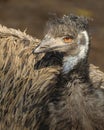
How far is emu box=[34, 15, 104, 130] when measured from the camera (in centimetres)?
459

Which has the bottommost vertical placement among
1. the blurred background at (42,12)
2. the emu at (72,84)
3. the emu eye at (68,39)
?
the emu at (72,84)

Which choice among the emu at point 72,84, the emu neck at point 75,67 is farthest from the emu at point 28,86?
the emu neck at point 75,67

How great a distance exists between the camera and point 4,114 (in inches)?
201

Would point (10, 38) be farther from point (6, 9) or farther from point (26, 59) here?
point (6, 9)

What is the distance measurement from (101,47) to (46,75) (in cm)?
361

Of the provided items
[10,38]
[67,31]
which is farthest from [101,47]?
[67,31]

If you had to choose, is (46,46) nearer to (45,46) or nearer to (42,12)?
(45,46)

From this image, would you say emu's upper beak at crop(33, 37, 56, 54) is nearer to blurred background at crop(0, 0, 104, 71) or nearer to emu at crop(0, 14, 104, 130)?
emu at crop(0, 14, 104, 130)

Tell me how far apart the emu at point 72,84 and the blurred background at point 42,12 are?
3730 millimetres

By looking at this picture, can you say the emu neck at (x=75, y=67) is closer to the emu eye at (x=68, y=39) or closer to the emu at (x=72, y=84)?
the emu at (x=72, y=84)

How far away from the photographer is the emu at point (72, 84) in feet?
15.1

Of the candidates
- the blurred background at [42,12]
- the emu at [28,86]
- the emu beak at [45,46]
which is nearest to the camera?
the emu beak at [45,46]

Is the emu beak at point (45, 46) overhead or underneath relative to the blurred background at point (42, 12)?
underneath

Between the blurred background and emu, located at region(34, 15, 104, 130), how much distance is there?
12.2ft
